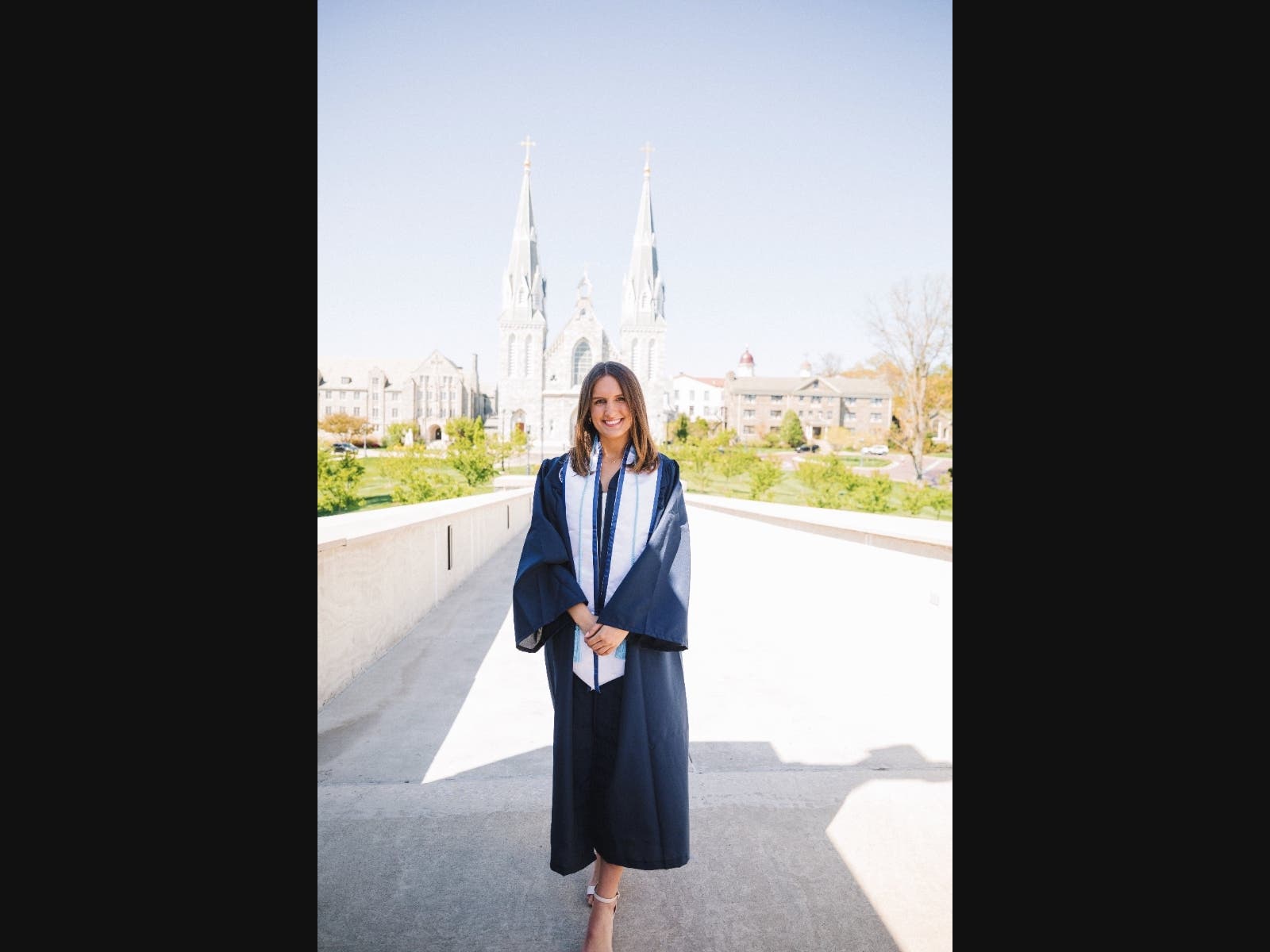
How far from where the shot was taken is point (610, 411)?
2.12 metres

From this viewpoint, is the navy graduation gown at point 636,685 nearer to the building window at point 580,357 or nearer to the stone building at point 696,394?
the building window at point 580,357

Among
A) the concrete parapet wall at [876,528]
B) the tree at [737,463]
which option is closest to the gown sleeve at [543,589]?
the concrete parapet wall at [876,528]

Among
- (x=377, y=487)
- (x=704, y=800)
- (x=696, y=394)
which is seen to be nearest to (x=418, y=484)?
(x=377, y=487)

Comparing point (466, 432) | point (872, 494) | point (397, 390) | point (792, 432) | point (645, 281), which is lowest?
point (872, 494)

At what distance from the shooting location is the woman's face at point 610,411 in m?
2.13

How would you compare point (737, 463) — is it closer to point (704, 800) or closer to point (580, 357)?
point (704, 800)

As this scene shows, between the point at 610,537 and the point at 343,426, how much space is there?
189ft

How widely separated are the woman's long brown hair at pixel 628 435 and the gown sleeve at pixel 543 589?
18 cm

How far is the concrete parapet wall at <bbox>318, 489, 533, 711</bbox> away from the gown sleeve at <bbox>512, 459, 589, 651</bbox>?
3.23ft

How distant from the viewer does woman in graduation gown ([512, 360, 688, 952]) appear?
203 cm

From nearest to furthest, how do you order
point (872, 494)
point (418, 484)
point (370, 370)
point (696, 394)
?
point (418, 484) → point (872, 494) → point (370, 370) → point (696, 394)

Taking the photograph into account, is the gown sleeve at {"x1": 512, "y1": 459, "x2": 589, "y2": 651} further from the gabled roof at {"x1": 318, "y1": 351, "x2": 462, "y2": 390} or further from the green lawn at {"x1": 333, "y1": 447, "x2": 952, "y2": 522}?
the gabled roof at {"x1": 318, "y1": 351, "x2": 462, "y2": 390}
